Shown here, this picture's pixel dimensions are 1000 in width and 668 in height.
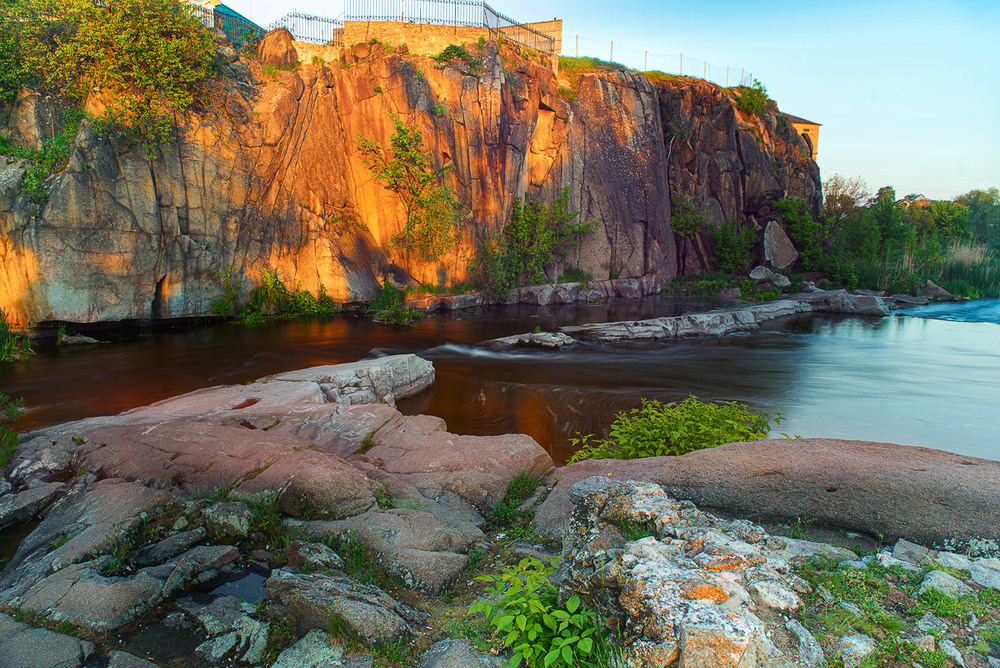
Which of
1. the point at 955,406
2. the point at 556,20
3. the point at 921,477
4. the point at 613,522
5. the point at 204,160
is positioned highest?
the point at 556,20

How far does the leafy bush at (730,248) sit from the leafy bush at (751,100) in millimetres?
11447

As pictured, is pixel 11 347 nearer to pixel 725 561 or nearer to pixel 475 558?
pixel 475 558

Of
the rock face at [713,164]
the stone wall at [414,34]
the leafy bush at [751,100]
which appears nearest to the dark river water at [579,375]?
the stone wall at [414,34]

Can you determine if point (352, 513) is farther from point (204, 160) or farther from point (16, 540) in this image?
point (204, 160)

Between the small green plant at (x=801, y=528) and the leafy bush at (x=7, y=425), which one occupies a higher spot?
the small green plant at (x=801, y=528)

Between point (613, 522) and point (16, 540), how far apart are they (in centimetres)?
495

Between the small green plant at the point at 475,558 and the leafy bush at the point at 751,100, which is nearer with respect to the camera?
the small green plant at the point at 475,558

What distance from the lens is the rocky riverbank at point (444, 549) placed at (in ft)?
8.20

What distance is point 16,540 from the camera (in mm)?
4488

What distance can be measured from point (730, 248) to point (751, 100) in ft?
45.6

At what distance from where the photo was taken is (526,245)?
90.5ft

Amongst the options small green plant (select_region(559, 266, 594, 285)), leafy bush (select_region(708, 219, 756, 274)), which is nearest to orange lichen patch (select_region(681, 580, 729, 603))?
small green plant (select_region(559, 266, 594, 285))

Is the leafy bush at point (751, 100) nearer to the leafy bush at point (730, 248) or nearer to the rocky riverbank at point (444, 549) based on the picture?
the leafy bush at point (730, 248)

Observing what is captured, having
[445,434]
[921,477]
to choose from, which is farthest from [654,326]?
[921,477]
